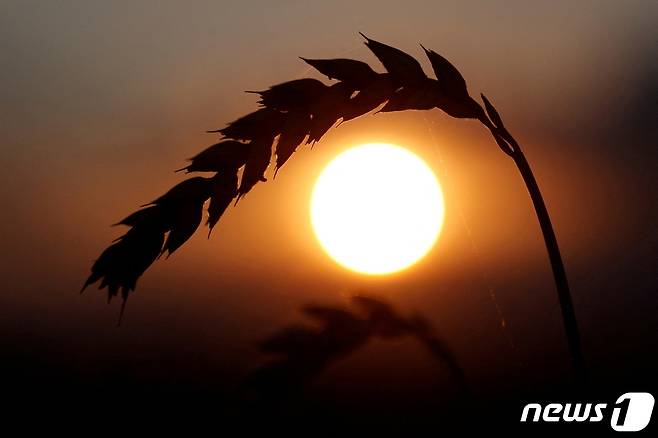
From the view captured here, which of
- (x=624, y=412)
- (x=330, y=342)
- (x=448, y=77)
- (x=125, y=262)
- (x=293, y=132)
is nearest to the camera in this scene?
(x=125, y=262)

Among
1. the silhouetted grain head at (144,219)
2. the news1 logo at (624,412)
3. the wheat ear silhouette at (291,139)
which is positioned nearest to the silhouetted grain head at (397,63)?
the wheat ear silhouette at (291,139)

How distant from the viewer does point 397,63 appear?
37.9 inches

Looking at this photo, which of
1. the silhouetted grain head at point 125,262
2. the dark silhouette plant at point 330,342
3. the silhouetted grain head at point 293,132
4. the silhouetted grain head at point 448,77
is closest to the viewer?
the silhouetted grain head at point 125,262

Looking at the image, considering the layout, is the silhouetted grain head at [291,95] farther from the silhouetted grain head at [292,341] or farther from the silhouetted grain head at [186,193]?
the silhouetted grain head at [292,341]

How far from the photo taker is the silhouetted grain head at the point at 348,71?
0.92 m

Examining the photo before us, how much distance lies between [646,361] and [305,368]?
2165 mm

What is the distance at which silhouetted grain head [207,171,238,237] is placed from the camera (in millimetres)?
823

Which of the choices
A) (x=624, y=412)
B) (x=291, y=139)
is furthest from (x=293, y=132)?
(x=624, y=412)

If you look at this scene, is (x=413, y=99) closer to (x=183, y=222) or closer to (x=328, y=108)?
(x=328, y=108)

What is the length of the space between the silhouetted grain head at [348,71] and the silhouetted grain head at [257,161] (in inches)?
5.0

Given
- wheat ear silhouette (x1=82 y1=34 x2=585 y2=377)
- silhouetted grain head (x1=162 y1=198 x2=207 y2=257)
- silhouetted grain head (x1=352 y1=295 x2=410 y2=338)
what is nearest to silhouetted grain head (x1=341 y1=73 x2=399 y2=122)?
wheat ear silhouette (x1=82 y1=34 x2=585 y2=377)

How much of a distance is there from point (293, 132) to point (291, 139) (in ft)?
0.03

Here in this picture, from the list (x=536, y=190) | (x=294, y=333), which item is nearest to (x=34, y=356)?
→ (x=294, y=333)

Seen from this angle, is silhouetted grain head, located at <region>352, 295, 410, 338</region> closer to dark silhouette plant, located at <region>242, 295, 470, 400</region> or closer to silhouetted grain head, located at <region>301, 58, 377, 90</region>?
dark silhouette plant, located at <region>242, 295, 470, 400</region>
